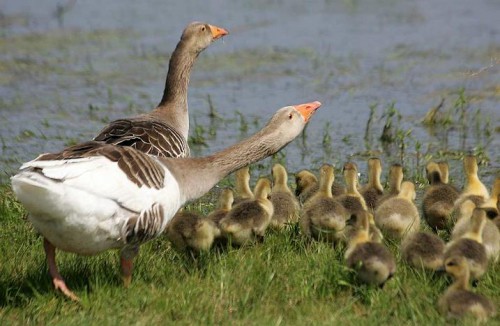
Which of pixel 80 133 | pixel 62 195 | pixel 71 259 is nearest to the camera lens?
pixel 62 195

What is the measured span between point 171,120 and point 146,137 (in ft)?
4.42

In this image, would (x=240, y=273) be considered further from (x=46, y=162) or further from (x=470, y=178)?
(x=470, y=178)

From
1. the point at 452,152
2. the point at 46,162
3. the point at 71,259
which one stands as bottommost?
the point at 452,152

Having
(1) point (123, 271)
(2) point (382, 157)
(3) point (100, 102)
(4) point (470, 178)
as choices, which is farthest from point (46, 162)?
(3) point (100, 102)

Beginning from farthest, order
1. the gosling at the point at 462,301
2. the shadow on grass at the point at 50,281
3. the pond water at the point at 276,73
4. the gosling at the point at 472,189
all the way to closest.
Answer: the pond water at the point at 276,73, the gosling at the point at 472,189, the shadow on grass at the point at 50,281, the gosling at the point at 462,301

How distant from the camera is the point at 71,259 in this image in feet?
25.6

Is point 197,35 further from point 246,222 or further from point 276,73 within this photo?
point 276,73

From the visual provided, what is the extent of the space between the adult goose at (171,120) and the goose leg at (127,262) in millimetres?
1364

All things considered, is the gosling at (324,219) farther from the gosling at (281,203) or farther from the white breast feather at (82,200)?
the white breast feather at (82,200)

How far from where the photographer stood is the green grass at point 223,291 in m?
6.64

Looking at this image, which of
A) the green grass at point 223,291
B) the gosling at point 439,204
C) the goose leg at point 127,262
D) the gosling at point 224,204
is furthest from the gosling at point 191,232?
the gosling at point 439,204

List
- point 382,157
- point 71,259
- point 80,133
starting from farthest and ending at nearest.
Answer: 1. point 80,133
2. point 382,157
3. point 71,259

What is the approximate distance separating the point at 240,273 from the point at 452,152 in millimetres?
5135

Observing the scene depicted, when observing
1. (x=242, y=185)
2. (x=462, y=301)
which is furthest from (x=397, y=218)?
(x=462, y=301)
